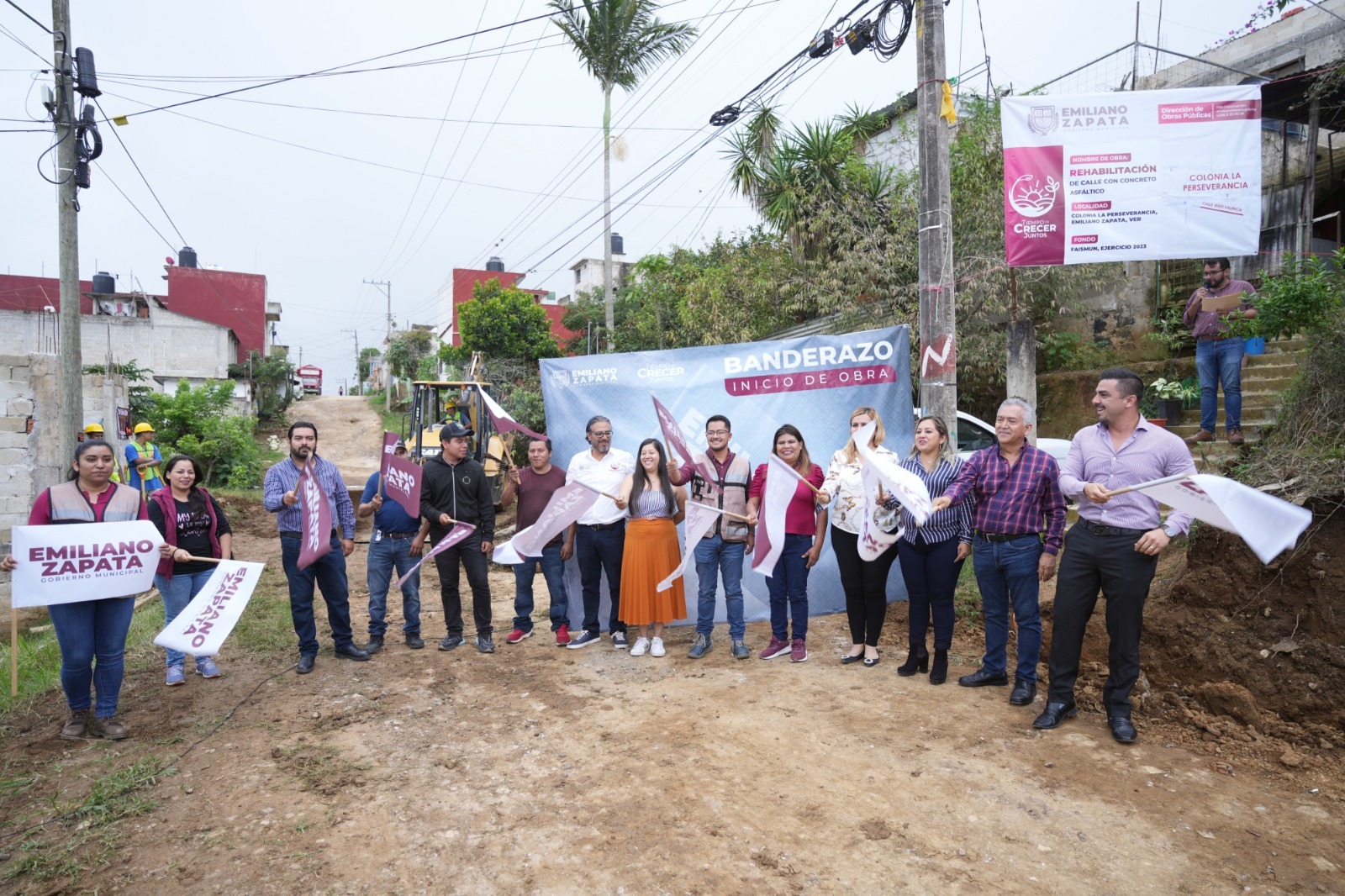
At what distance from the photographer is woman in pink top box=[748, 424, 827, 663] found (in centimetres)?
541

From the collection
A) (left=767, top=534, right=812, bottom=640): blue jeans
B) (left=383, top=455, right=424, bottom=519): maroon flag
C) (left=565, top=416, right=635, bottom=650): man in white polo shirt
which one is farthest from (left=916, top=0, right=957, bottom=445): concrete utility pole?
(left=383, top=455, right=424, bottom=519): maroon flag

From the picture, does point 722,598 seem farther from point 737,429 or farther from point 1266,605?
point 1266,605

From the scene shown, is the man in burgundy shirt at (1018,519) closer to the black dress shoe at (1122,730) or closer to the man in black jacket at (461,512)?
the black dress shoe at (1122,730)

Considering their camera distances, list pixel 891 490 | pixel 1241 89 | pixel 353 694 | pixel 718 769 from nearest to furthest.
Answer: pixel 718 769, pixel 891 490, pixel 353 694, pixel 1241 89

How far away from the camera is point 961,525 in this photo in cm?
483

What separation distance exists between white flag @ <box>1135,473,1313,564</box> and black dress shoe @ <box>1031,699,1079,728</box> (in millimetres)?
1242

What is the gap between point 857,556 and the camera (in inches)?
208

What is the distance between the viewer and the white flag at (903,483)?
4.51 metres

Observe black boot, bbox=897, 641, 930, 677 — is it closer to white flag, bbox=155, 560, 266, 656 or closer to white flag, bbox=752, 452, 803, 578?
white flag, bbox=752, 452, 803, 578

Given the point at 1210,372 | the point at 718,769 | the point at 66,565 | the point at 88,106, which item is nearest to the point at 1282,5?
the point at 1210,372

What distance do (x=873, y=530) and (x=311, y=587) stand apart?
12.9 feet

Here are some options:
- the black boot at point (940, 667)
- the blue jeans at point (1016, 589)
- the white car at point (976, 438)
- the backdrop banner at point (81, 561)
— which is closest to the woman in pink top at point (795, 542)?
the black boot at point (940, 667)

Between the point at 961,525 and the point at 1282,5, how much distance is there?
6.19 meters

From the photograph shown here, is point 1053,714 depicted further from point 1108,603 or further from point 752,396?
point 752,396
